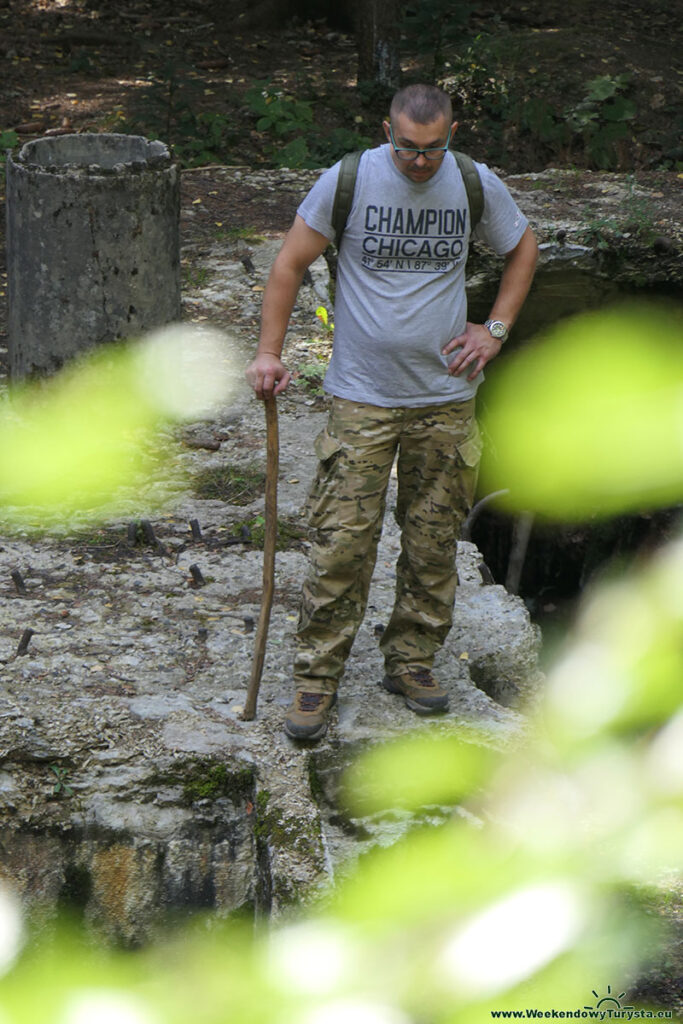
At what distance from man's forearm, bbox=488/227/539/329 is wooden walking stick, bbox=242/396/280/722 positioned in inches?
29.8

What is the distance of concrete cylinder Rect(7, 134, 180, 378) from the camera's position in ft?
18.0

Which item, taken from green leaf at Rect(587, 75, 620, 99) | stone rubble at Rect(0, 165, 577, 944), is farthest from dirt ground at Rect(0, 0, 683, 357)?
stone rubble at Rect(0, 165, 577, 944)

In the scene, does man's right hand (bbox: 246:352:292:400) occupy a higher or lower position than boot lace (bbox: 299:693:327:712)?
higher

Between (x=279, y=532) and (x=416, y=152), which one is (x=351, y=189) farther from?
(x=279, y=532)

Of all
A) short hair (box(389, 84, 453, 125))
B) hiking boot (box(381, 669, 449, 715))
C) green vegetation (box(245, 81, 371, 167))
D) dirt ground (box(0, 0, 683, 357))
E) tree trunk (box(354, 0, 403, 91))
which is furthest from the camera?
tree trunk (box(354, 0, 403, 91))

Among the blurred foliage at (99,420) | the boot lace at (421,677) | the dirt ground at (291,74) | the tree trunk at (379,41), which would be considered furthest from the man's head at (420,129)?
the tree trunk at (379,41)

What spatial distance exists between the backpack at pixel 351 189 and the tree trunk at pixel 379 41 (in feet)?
29.8

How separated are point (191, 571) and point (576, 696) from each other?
168cm

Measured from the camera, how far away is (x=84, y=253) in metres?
5.56

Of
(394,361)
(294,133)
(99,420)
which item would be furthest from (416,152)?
(294,133)

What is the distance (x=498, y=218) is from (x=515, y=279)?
8.6 inches

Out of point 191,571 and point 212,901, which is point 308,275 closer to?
point 191,571

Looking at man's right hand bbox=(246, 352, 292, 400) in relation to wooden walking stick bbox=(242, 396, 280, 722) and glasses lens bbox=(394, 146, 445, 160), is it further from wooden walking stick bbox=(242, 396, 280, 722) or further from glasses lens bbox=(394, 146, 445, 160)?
glasses lens bbox=(394, 146, 445, 160)

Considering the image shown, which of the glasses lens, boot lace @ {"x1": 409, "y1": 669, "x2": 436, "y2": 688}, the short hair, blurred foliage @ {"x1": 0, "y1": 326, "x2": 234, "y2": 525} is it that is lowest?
blurred foliage @ {"x1": 0, "y1": 326, "x2": 234, "y2": 525}
